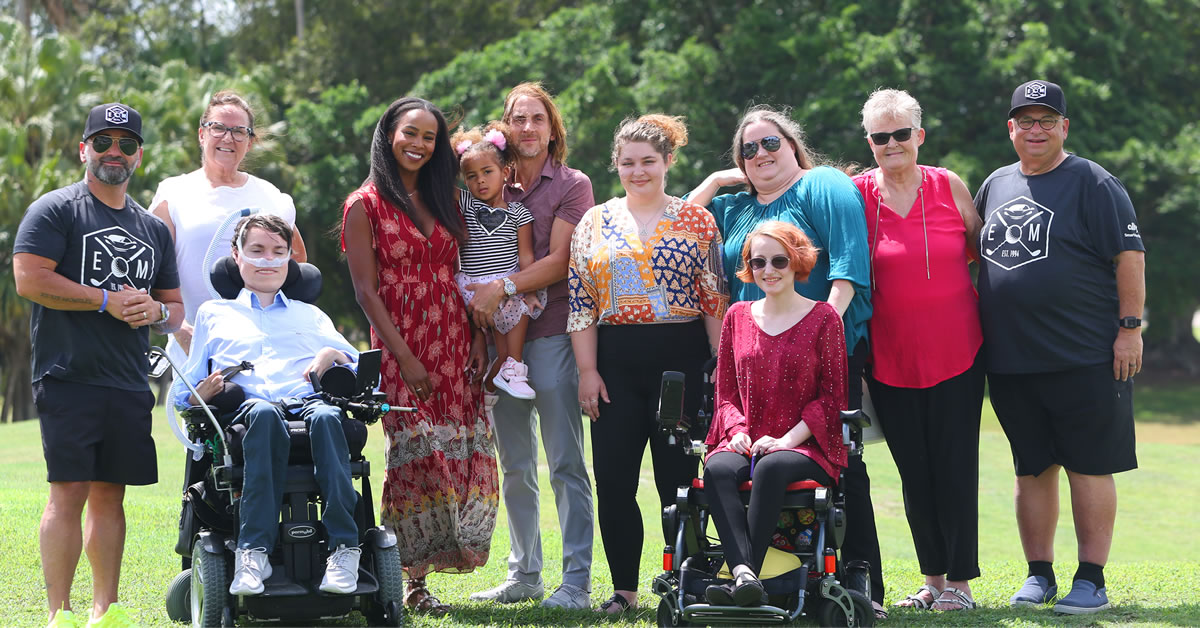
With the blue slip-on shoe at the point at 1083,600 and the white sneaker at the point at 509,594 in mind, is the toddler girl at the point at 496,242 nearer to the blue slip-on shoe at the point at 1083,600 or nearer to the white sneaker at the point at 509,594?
the white sneaker at the point at 509,594

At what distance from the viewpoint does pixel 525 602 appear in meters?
5.75

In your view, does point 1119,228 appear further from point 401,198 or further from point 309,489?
point 309,489

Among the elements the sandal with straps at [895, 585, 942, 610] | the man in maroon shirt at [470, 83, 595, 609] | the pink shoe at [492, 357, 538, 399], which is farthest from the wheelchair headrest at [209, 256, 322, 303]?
the sandal with straps at [895, 585, 942, 610]

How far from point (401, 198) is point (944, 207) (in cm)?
252

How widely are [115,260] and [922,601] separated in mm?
3902

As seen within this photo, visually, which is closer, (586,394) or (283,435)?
(283,435)

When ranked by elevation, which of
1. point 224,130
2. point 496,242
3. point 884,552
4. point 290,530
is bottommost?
point 884,552

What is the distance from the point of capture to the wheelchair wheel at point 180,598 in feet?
16.5

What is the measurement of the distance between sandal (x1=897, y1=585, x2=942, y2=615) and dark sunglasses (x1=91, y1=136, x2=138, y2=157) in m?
4.03

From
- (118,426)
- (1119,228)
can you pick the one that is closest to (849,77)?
(1119,228)

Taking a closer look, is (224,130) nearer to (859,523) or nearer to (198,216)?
(198,216)

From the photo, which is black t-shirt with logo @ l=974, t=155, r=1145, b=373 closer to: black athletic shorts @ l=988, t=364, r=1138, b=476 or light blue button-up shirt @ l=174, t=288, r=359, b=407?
black athletic shorts @ l=988, t=364, r=1138, b=476

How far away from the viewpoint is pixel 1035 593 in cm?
559

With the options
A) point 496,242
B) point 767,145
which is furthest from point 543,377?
point 767,145
